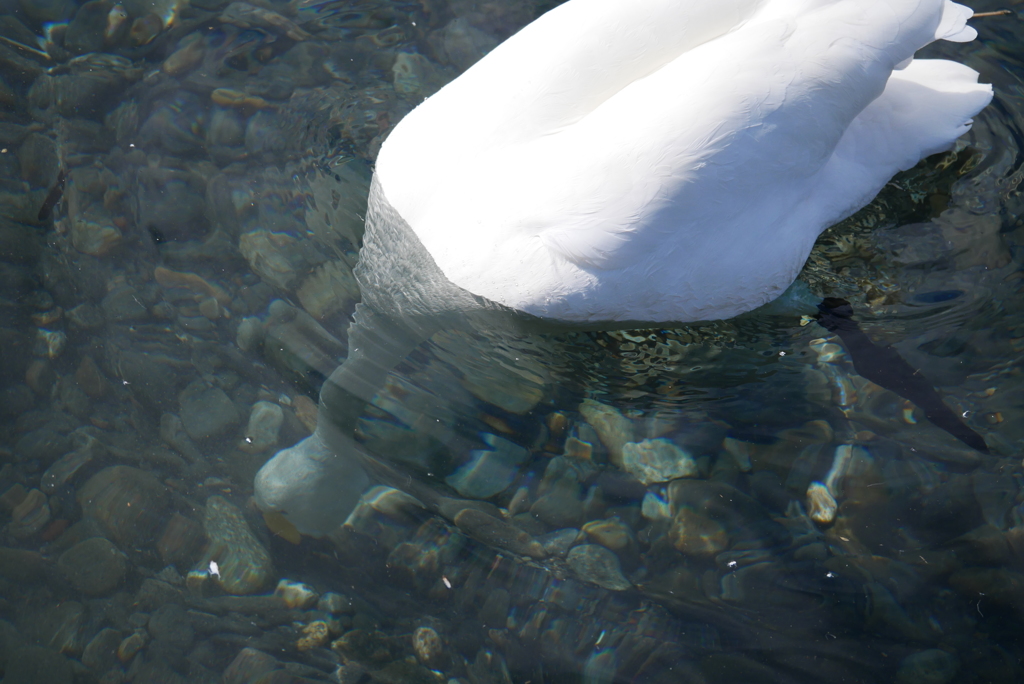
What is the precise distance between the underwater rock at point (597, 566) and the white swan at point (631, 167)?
2.84ft

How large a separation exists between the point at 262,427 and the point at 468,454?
0.87 metres

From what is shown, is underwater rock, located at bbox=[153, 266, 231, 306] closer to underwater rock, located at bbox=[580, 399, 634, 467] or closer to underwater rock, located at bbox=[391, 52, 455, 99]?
underwater rock, located at bbox=[391, 52, 455, 99]

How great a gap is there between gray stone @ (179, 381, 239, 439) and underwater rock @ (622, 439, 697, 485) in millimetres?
1635

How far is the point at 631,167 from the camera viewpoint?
2.43m

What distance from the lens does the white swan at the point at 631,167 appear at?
96.8 inches

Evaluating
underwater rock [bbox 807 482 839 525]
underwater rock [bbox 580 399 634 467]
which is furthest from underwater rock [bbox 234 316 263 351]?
underwater rock [bbox 807 482 839 525]

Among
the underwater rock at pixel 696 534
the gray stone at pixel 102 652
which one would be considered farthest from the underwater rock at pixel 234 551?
the underwater rock at pixel 696 534

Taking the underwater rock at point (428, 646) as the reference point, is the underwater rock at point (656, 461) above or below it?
above

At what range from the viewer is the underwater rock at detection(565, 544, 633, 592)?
281 cm

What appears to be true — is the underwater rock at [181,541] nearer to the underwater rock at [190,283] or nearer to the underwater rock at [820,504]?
the underwater rock at [190,283]

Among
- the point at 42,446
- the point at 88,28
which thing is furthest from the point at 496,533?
the point at 88,28

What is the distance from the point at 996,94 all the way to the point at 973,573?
8.10 ft

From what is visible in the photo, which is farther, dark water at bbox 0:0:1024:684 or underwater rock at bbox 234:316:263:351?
underwater rock at bbox 234:316:263:351

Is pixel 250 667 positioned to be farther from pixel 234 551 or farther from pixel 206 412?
pixel 206 412
